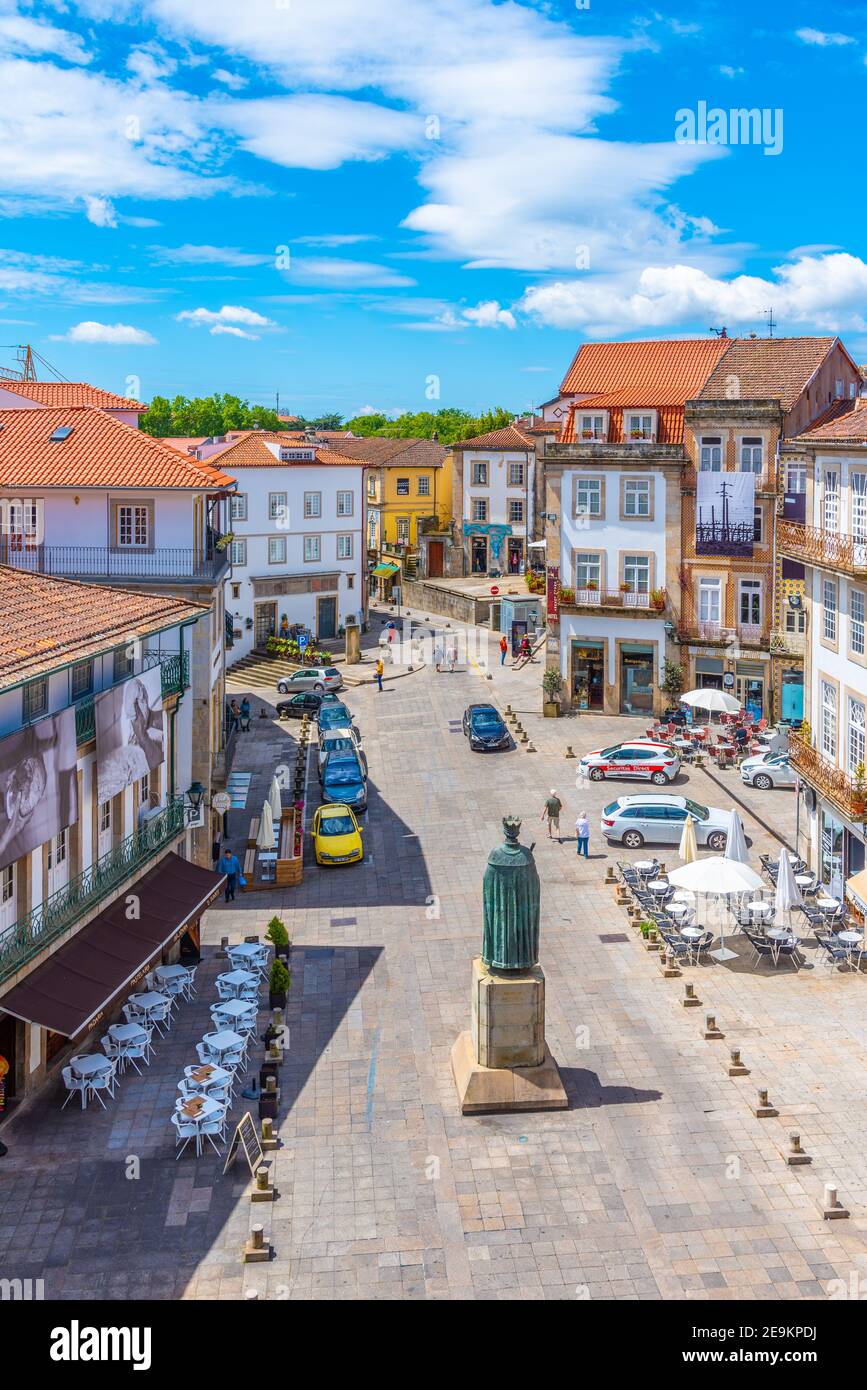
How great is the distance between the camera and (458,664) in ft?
215

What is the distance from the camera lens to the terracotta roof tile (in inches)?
2021

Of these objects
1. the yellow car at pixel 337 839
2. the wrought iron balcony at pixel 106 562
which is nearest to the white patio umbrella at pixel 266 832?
the yellow car at pixel 337 839

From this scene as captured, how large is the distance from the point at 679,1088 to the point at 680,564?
33.3 metres

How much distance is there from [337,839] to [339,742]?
9977 mm

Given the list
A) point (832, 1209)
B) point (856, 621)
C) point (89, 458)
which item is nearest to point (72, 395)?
point (89, 458)

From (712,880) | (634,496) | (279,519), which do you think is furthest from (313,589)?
(712,880)

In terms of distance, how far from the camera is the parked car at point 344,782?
41.4m

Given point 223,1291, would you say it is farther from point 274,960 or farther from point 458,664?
point 458,664

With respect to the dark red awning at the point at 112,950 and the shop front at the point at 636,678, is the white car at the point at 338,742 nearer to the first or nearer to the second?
the shop front at the point at 636,678

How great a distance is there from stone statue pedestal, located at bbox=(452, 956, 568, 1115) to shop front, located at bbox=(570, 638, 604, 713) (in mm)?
33283

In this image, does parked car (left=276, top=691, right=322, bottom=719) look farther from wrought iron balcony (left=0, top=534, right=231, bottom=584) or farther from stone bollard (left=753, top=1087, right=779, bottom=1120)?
stone bollard (left=753, top=1087, right=779, bottom=1120)

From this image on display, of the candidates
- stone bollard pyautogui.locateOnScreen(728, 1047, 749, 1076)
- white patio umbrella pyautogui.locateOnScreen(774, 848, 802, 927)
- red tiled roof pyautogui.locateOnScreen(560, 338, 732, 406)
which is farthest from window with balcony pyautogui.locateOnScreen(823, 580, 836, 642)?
red tiled roof pyautogui.locateOnScreen(560, 338, 732, 406)

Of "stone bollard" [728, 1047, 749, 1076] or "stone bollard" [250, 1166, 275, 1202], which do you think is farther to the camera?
"stone bollard" [728, 1047, 749, 1076]

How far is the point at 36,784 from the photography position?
21.3m
